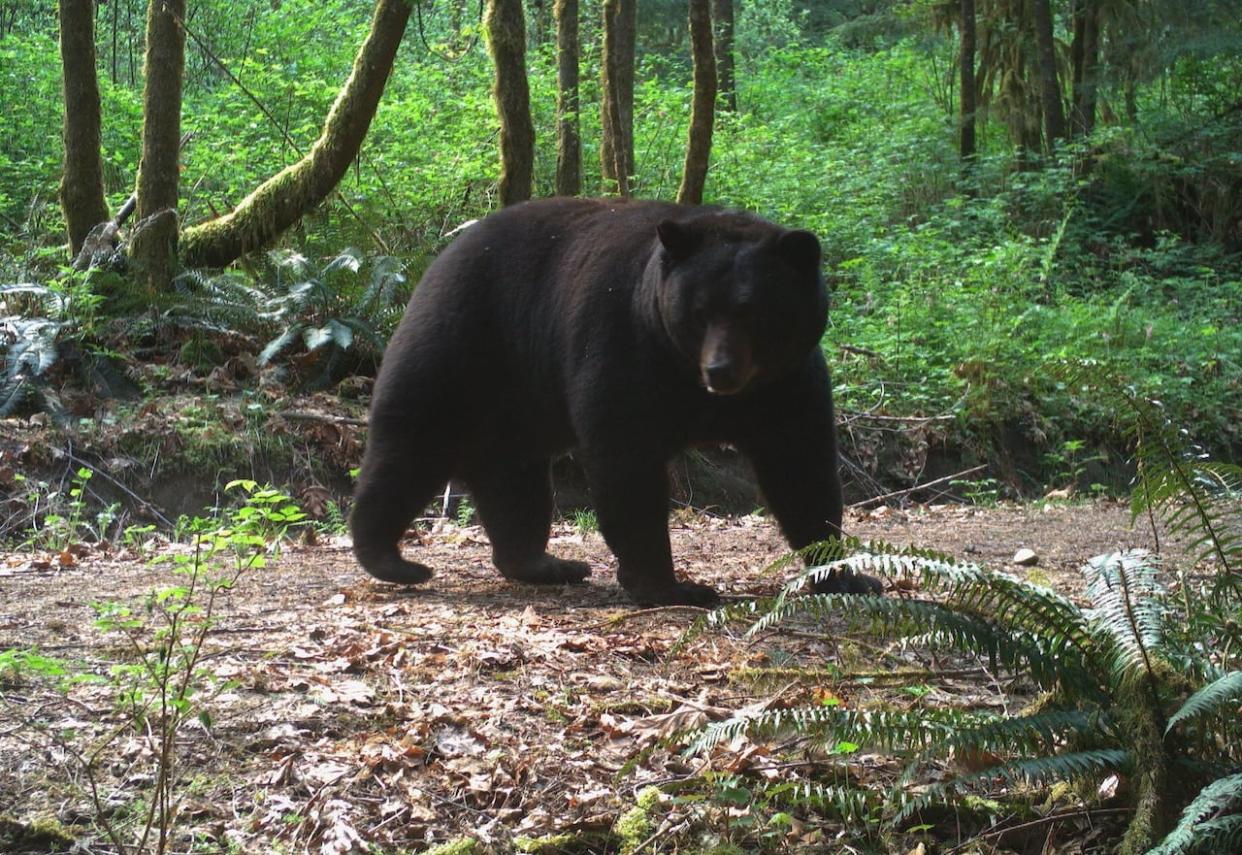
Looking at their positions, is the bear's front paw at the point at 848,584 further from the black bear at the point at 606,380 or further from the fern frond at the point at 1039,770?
the fern frond at the point at 1039,770

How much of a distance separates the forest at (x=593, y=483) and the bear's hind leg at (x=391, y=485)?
14.3 inches

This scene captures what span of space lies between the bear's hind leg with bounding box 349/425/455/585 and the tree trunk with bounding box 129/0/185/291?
21.1ft

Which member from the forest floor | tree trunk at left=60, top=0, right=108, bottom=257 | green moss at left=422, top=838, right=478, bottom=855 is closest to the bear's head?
the forest floor

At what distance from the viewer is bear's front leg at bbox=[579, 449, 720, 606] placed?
20.4 feet

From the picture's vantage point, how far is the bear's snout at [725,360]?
5.84m

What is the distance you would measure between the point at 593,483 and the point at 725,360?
102cm

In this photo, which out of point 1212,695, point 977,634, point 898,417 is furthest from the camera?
point 898,417

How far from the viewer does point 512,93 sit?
36.5 feet

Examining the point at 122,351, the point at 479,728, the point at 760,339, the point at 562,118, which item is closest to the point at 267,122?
the point at 562,118

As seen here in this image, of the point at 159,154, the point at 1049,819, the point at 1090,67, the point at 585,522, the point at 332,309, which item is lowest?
the point at 585,522

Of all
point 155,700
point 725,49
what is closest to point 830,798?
point 155,700

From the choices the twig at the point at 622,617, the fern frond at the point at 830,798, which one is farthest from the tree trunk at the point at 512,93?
the fern frond at the point at 830,798

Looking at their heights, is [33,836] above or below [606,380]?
below

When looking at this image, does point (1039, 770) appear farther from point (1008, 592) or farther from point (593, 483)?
point (593, 483)
